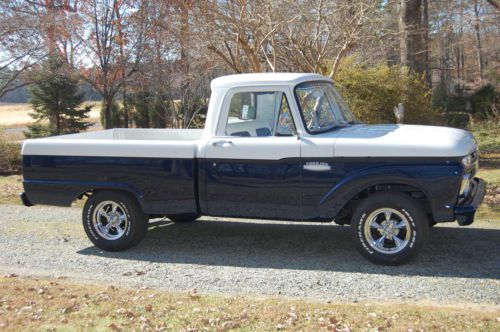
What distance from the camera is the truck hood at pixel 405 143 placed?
231 inches

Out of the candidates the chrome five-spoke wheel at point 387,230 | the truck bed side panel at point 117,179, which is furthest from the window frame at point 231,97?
the chrome five-spoke wheel at point 387,230

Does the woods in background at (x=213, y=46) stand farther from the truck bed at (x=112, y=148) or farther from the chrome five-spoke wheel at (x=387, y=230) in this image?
the chrome five-spoke wheel at (x=387, y=230)

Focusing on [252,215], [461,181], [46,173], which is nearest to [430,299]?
[461,181]

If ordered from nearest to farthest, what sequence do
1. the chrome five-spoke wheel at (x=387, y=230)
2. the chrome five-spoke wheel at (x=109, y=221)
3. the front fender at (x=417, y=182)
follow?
1. the front fender at (x=417, y=182)
2. the chrome five-spoke wheel at (x=387, y=230)
3. the chrome five-spoke wheel at (x=109, y=221)

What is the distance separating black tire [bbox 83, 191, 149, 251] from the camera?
7.18 m

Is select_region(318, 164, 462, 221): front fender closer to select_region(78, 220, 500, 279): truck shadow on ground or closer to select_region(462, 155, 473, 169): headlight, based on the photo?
select_region(462, 155, 473, 169): headlight

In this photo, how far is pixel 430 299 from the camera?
524 centimetres

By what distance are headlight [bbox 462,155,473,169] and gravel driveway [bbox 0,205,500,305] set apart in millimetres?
1097

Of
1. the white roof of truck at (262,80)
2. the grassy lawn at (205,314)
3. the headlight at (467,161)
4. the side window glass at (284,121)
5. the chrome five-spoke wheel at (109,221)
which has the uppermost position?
the white roof of truck at (262,80)

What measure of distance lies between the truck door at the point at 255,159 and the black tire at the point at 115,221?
→ 104 cm

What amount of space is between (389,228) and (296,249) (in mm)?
1409

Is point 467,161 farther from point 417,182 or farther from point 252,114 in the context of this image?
point 252,114

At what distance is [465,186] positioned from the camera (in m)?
6.10

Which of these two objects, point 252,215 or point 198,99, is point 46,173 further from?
point 198,99
